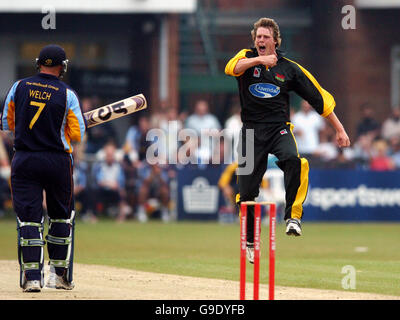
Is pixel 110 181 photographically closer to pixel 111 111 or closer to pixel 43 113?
pixel 111 111

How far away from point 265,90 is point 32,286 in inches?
129

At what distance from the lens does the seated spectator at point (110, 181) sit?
69.7 feet

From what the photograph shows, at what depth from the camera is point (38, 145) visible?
372 inches

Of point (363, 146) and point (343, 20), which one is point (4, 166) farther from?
point (343, 20)

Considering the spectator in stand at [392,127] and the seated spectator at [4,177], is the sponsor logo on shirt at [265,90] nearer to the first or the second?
the seated spectator at [4,177]

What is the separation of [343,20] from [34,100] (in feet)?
58.7

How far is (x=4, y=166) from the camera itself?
69.8 feet

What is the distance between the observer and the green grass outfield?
37.2 feet

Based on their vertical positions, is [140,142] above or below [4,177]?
above

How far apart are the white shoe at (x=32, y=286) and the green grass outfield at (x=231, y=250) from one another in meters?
2.43

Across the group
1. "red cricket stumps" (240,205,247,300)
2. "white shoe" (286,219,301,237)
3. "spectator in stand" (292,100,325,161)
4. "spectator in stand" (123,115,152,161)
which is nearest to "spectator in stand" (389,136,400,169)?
"spectator in stand" (292,100,325,161)

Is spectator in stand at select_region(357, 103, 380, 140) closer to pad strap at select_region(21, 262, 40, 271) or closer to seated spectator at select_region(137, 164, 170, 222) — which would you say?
seated spectator at select_region(137, 164, 170, 222)

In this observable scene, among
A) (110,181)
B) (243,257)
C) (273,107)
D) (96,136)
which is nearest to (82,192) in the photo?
(110,181)
